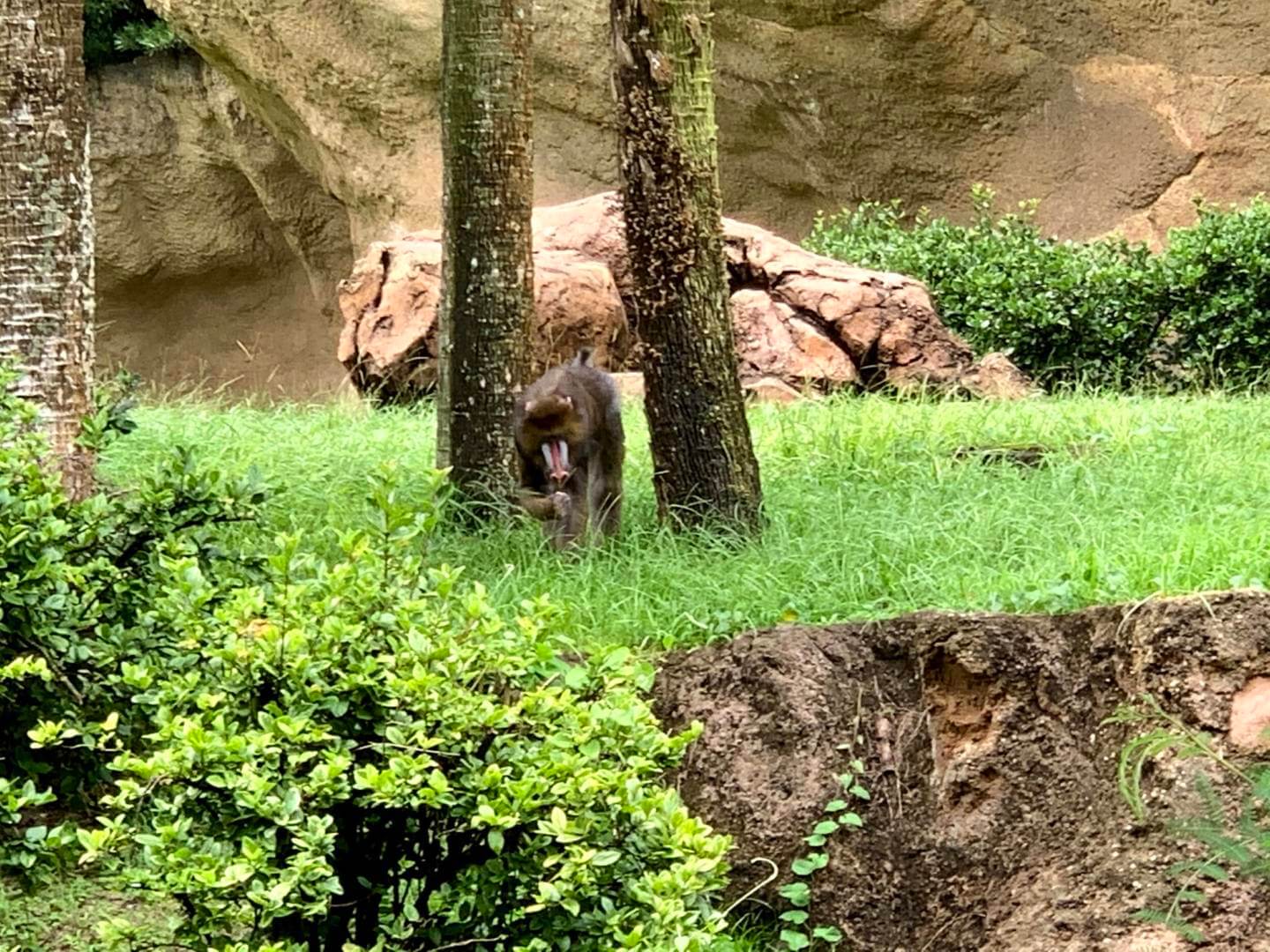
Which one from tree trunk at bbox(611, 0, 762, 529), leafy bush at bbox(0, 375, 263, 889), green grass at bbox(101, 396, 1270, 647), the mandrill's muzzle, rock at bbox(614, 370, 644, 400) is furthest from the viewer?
rock at bbox(614, 370, 644, 400)

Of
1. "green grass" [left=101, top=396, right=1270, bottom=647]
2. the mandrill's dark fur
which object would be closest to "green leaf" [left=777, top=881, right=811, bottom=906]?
"green grass" [left=101, top=396, right=1270, bottom=647]

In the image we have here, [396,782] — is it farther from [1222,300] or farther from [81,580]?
[1222,300]

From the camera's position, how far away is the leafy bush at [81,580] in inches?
160

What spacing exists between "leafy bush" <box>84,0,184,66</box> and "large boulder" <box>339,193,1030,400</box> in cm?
703

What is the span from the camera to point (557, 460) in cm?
684

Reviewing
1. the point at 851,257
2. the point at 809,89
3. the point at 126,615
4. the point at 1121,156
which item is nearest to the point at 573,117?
the point at 809,89

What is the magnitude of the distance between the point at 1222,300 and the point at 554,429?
5.60 meters

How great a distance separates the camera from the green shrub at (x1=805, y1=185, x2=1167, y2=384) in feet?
35.8

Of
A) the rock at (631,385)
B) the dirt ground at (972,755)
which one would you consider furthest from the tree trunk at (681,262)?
the rock at (631,385)

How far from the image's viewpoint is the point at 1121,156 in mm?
13672

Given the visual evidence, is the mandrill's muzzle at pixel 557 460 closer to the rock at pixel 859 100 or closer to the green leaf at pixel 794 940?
the green leaf at pixel 794 940

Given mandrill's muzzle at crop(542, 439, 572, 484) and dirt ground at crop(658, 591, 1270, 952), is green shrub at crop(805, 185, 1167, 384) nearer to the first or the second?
mandrill's muzzle at crop(542, 439, 572, 484)

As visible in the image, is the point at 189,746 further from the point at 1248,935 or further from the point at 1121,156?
the point at 1121,156

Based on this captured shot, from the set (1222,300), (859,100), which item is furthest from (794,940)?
(859,100)
